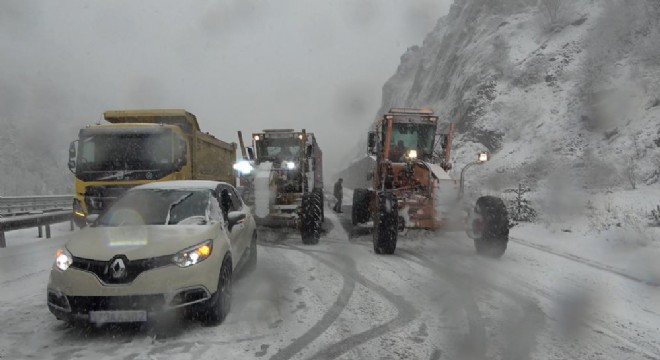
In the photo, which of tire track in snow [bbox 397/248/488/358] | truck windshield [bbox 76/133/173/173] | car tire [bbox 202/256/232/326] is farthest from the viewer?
truck windshield [bbox 76/133/173/173]

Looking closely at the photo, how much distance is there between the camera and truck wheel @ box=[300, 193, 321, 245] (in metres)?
10.9

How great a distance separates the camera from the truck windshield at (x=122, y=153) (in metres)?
10.8

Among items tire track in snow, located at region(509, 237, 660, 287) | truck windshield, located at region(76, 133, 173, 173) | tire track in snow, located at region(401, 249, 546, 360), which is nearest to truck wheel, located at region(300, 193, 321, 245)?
truck windshield, located at region(76, 133, 173, 173)

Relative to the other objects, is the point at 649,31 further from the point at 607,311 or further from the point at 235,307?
the point at 235,307

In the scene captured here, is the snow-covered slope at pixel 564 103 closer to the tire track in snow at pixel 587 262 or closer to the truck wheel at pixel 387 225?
the tire track in snow at pixel 587 262

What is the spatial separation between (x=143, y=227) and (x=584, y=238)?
30.4ft

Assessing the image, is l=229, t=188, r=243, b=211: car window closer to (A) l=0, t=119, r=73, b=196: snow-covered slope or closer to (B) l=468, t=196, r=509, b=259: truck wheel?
(B) l=468, t=196, r=509, b=259: truck wheel

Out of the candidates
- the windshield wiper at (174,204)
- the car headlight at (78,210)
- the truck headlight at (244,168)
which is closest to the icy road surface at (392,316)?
the windshield wiper at (174,204)

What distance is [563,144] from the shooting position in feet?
85.9

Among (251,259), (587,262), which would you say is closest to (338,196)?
(587,262)

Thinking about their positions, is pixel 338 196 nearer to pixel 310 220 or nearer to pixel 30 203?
pixel 310 220

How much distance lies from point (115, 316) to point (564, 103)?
101 feet

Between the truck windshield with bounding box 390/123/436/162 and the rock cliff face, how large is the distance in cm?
891

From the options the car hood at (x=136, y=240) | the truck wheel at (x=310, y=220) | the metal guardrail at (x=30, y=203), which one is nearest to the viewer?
the car hood at (x=136, y=240)
